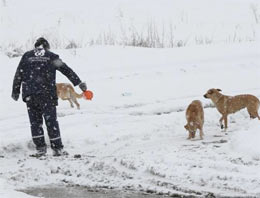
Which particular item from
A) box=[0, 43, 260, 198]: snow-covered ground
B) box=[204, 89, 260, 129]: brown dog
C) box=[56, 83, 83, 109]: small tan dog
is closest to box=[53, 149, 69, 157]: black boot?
box=[0, 43, 260, 198]: snow-covered ground

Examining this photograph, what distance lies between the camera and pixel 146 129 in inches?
384

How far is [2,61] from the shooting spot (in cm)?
1521

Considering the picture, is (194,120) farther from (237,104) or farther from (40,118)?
(40,118)

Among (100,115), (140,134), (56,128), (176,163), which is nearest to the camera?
(176,163)

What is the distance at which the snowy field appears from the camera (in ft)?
21.5

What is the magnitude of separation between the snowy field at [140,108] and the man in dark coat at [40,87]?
0.31 meters

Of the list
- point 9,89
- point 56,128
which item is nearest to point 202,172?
point 56,128

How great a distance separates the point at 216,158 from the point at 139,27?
54.1 feet

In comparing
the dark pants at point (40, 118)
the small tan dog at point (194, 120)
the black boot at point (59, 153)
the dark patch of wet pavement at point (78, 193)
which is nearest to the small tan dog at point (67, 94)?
the small tan dog at point (194, 120)

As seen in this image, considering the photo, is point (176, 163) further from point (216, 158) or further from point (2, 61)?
point (2, 61)

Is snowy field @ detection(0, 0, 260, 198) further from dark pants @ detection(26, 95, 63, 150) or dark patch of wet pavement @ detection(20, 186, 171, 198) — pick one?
dark pants @ detection(26, 95, 63, 150)

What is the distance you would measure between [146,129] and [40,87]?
7.81ft

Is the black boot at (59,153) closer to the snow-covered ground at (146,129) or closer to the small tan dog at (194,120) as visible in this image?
the snow-covered ground at (146,129)

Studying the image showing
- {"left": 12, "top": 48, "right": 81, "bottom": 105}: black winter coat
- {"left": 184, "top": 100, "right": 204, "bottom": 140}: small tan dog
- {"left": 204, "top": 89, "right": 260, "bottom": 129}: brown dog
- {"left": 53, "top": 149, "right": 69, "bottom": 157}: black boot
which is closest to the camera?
{"left": 12, "top": 48, "right": 81, "bottom": 105}: black winter coat
